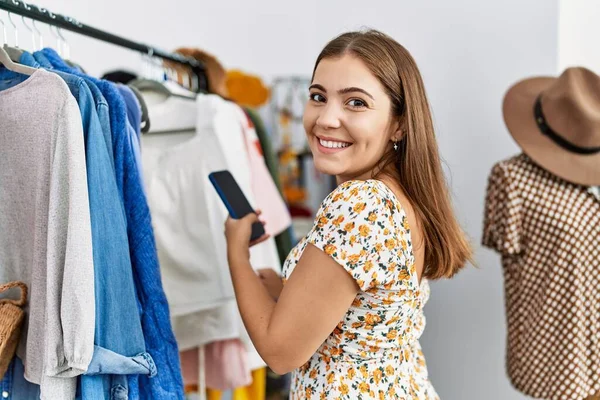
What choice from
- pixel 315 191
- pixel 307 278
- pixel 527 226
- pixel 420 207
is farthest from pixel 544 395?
pixel 315 191

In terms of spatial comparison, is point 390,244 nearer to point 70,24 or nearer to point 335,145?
point 335,145

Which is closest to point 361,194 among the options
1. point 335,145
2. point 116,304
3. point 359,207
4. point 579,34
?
point 359,207

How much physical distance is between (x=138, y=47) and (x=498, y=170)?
3.22 feet

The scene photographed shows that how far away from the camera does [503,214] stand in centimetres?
156

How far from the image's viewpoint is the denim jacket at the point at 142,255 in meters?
1.07

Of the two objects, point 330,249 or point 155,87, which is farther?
point 155,87

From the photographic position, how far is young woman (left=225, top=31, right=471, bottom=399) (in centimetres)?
100

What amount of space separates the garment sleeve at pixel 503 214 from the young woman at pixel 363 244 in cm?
41

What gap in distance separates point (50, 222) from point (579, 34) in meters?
1.55

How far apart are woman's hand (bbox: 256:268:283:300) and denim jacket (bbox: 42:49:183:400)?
0.29 m

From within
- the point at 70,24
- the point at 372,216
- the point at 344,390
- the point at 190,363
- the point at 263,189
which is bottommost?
the point at 190,363

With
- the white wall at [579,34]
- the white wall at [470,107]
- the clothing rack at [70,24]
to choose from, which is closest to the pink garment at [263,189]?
the clothing rack at [70,24]

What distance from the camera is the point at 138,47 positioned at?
4.93 ft

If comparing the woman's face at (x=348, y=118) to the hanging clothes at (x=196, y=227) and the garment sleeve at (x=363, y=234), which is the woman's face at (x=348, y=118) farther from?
the hanging clothes at (x=196, y=227)
